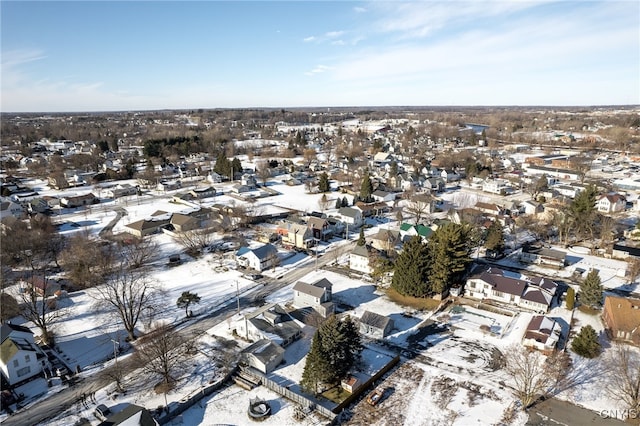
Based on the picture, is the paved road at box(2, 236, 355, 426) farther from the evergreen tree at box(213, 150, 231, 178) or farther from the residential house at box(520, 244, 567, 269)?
the evergreen tree at box(213, 150, 231, 178)

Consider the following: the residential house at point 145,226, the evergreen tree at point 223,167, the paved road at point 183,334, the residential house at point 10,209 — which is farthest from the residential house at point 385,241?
the residential house at point 10,209

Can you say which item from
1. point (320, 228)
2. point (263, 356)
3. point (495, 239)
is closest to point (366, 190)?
point (320, 228)

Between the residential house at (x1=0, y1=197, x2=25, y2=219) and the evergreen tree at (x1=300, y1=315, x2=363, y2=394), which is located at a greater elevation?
the residential house at (x1=0, y1=197, x2=25, y2=219)

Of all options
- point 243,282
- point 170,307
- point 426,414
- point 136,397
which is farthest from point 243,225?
point 426,414

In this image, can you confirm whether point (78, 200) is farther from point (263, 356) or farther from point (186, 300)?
point (263, 356)

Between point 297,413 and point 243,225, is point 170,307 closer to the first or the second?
point 297,413

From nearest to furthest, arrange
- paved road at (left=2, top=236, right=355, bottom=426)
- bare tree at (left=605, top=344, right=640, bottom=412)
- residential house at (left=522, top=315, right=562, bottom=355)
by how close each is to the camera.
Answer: bare tree at (left=605, top=344, right=640, bottom=412)
paved road at (left=2, top=236, right=355, bottom=426)
residential house at (left=522, top=315, right=562, bottom=355)

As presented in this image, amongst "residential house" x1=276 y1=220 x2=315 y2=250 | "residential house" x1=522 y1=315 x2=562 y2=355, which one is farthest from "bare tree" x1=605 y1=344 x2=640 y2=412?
"residential house" x1=276 y1=220 x2=315 y2=250

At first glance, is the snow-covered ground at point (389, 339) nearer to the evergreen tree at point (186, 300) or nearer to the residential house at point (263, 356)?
the evergreen tree at point (186, 300)
